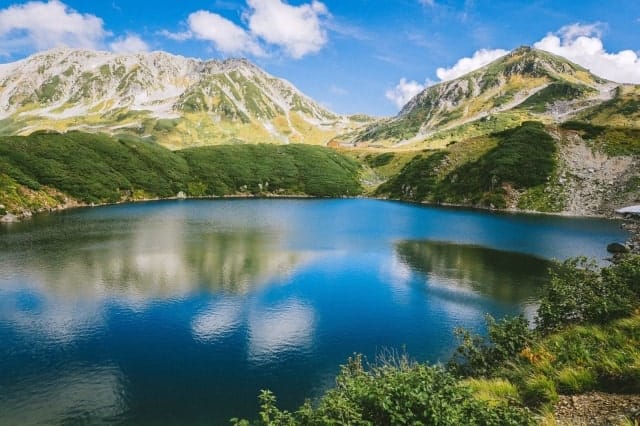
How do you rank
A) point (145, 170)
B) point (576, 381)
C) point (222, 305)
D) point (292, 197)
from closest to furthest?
point (576, 381) < point (222, 305) < point (145, 170) < point (292, 197)

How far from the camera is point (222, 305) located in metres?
40.0

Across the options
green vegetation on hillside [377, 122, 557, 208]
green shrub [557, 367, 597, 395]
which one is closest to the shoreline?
green vegetation on hillside [377, 122, 557, 208]

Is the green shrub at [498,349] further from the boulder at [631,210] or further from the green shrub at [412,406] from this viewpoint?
the boulder at [631,210]

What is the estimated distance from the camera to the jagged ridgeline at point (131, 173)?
11925cm

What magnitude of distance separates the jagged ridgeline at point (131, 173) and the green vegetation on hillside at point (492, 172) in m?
40.0

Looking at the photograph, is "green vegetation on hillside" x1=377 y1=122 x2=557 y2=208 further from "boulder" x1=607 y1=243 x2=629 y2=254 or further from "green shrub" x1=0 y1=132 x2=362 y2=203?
"boulder" x1=607 y1=243 x2=629 y2=254

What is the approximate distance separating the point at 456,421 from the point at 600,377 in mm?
7812

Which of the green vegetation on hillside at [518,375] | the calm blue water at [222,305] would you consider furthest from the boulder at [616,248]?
the green vegetation on hillside at [518,375]

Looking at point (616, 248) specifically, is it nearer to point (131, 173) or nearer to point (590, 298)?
point (590, 298)

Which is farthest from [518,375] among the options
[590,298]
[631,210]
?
[631,210]

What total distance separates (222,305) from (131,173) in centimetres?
13287

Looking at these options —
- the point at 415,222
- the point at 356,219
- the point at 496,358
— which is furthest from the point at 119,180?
the point at 496,358

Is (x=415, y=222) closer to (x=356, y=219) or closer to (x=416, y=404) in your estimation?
(x=356, y=219)

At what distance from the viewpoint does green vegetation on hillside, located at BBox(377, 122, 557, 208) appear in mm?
124438
